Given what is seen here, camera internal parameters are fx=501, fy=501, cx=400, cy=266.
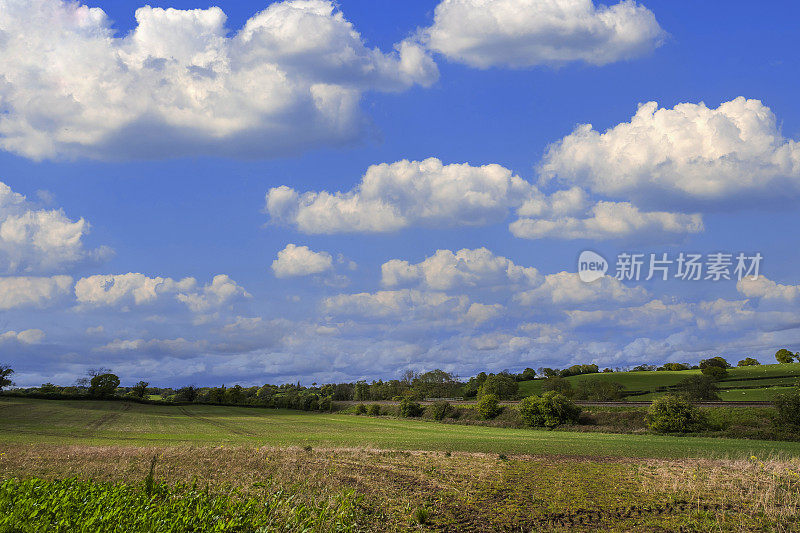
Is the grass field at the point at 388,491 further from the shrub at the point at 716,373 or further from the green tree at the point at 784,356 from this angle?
the green tree at the point at 784,356

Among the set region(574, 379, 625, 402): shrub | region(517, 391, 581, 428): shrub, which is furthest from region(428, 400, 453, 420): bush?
region(574, 379, 625, 402): shrub

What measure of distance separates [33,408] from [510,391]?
93363 mm

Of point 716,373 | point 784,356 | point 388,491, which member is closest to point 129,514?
point 388,491

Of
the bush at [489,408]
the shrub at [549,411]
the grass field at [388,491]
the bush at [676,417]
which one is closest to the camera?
the grass field at [388,491]

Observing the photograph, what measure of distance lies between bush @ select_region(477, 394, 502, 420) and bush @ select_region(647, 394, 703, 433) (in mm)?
28415

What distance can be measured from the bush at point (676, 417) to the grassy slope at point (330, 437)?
13.7 feet

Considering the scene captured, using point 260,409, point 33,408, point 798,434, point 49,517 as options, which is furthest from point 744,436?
point 33,408

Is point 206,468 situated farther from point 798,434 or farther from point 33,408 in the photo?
point 33,408

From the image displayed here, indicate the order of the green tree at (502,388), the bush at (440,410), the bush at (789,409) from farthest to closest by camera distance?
the green tree at (502,388)
the bush at (440,410)
the bush at (789,409)

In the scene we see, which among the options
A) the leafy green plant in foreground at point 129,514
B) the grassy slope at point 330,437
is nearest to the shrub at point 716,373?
the grassy slope at point 330,437

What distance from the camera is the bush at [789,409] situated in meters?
53.9

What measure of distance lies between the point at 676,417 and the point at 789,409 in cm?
1119

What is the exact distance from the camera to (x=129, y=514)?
41.6 feet

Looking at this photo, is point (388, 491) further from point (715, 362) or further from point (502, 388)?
point (715, 362)
